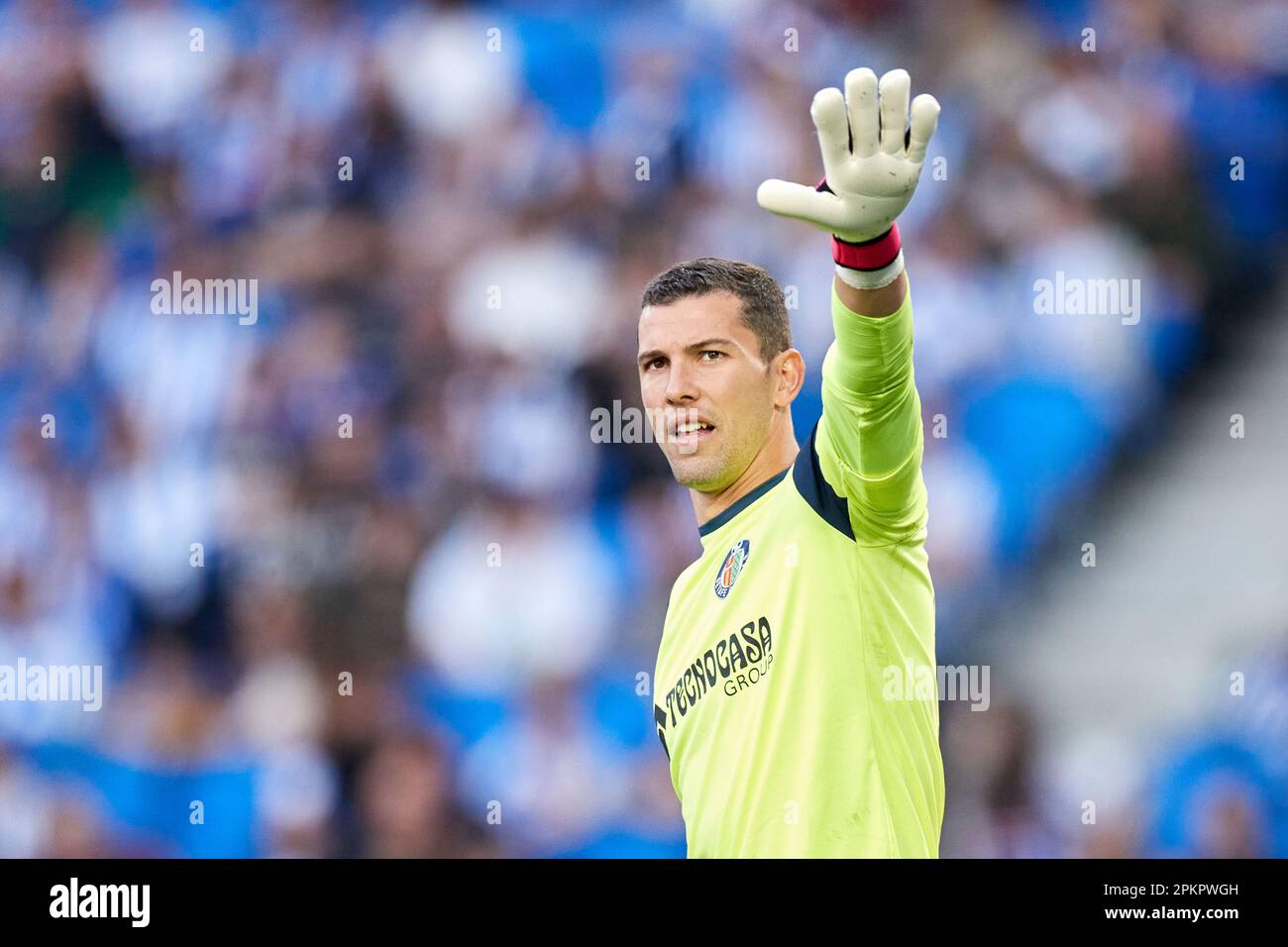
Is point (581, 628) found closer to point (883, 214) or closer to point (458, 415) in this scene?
point (458, 415)

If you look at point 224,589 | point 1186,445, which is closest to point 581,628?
point 224,589

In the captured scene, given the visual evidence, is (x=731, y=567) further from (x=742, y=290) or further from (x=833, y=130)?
(x=833, y=130)

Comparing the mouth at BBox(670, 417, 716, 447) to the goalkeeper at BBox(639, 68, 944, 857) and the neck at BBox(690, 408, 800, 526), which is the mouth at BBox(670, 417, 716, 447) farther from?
the neck at BBox(690, 408, 800, 526)

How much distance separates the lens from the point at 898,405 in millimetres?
3158

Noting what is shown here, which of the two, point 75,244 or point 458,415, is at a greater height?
point 75,244

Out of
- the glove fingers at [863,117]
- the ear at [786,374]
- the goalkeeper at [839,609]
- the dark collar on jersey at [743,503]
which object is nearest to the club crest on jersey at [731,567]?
the goalkeeper at [839,609]

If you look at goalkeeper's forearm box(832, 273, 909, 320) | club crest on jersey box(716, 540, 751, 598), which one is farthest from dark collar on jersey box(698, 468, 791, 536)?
goalkeeper's forearm box(832, 273, 909, 320)

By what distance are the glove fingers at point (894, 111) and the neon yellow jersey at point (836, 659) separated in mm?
327

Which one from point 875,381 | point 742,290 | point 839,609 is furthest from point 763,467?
point 875,381

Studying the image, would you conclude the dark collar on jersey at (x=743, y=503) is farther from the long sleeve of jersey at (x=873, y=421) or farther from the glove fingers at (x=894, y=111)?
the glove fingers at (x=894, y=111)

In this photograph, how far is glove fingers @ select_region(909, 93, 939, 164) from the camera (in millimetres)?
2916

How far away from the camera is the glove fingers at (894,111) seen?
117 inches

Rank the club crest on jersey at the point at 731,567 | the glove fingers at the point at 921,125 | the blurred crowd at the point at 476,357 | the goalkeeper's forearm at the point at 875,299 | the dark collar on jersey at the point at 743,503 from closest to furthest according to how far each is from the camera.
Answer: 1. the glove fingers at the point at 921,125
2. the goalkeeper's forearm at the point at 875,299
3. the club crest on jersey at the point at 731,567
4. the dark collar on jersey at the point at 743,503
5. the blurred crowd at the point at 476,357

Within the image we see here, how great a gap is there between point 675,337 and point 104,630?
3748 millimetres
